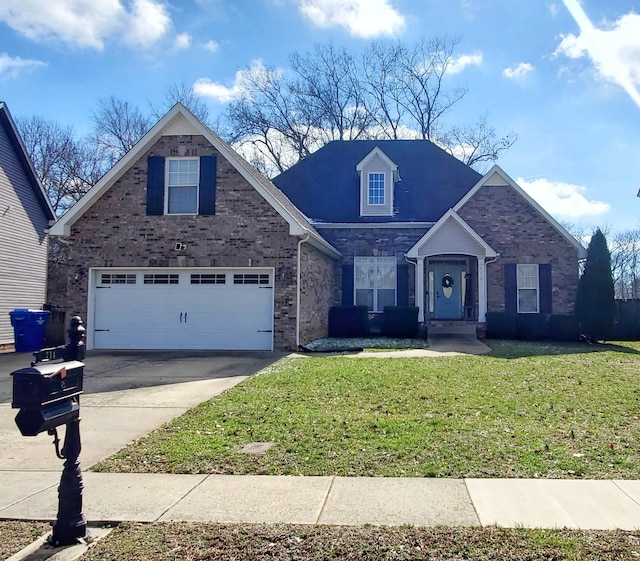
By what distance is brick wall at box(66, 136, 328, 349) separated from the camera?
14.9 m

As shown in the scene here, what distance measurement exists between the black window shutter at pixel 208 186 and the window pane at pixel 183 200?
0.29m

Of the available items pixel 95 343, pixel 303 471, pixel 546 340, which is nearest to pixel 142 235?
pixel 95 343

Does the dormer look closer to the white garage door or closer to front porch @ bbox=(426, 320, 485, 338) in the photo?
front porch @ bbox=(426, 320, 485, 338)

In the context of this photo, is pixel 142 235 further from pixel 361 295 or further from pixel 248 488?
pixel 248 488

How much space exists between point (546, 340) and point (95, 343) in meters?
14.1

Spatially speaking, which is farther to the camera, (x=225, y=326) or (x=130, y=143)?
(x=130, y=143)

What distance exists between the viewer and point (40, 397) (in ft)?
11.2

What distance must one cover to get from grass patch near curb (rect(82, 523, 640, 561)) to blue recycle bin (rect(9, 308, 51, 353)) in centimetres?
1486

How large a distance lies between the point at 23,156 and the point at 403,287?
46.4 feet

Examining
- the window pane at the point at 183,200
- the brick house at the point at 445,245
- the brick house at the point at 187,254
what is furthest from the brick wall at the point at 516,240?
the window pane at the point at 183,200

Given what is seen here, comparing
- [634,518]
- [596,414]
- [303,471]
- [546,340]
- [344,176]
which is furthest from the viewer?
[344,176]

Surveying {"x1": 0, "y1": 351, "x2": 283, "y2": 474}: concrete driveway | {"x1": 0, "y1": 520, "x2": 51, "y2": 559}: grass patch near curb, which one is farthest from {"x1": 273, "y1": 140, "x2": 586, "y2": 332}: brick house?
{"x1": 0, "y1": 520, "x2": 51, "y2": 559}: grass patch near curb

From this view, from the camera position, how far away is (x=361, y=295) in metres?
20.6

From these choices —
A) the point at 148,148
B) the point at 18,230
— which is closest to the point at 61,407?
the point at 148,148
